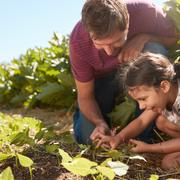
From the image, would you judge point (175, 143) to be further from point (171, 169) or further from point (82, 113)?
point (82, 113)

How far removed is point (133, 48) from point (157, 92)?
36 centimetres

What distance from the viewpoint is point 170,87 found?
2322 millimetres

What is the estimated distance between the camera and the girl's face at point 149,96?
223 centimetres

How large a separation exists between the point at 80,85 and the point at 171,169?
818mm

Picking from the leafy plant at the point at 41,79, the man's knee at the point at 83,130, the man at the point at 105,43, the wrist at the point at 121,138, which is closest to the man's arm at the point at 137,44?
the man at the point at 105,43

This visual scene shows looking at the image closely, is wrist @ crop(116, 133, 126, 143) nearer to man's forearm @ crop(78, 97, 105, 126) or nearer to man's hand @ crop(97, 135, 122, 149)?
man's hand @ crop(97, 135, 122, 149)

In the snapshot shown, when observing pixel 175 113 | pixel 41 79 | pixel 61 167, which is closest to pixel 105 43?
pixel 175 113

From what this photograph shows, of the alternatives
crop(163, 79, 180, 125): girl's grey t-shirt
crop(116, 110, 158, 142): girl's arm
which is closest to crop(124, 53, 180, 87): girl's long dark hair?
crop(163, 79, 180, 125): girl's grey t-shirt

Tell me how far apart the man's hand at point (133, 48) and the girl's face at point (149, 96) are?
280 millimetres

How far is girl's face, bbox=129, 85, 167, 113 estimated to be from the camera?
87.8 inches

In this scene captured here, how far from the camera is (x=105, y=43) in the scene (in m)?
2.28

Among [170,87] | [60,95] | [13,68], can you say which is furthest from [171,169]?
[13,68]

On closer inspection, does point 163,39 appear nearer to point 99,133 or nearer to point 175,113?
point 175,113

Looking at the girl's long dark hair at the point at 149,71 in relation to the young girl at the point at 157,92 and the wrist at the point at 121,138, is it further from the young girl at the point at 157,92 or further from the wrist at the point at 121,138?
the wrist at the point at 121,138
